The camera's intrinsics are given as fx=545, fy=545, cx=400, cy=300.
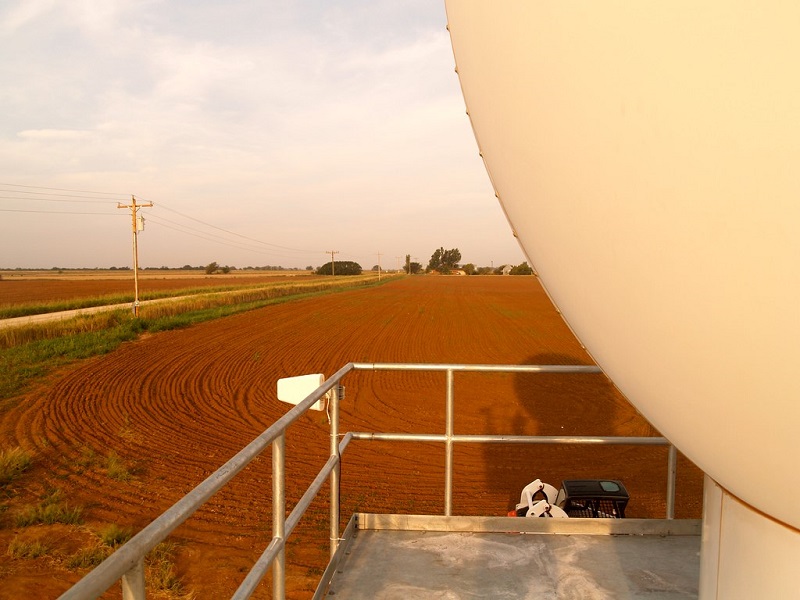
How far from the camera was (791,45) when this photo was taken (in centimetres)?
64

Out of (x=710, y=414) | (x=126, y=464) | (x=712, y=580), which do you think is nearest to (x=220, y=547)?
(x=126, y=464)

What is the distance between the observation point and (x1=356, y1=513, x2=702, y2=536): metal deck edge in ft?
9.25

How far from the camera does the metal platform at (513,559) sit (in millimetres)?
2279

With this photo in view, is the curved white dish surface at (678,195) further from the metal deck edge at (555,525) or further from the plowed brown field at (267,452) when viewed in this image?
the plowed brown field at (267,452)

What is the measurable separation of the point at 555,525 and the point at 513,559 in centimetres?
41

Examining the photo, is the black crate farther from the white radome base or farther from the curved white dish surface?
the curved white dish surface

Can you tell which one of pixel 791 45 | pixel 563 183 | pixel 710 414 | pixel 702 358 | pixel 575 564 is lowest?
pixel 575 564

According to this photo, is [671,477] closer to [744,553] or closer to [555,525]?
[555,525]

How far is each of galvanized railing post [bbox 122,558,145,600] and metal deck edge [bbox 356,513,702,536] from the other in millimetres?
2106

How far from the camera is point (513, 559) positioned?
253 cm

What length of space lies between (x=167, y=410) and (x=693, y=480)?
764cm

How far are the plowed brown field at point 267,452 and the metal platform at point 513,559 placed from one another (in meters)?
1.98

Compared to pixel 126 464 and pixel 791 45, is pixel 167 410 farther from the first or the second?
pixel 791 45

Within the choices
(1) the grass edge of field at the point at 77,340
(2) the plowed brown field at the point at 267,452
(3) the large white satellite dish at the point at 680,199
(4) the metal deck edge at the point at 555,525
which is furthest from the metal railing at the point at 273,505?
(1) the grass edge of field at the point at 77,340
